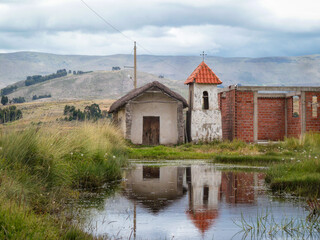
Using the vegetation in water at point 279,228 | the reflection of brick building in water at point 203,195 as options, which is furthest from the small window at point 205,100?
the vegetation in water at point 279,228

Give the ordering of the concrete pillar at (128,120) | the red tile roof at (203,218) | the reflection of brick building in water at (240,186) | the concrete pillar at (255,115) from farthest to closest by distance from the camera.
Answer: the concrete pillar at (128,120) → the concrete pillar at (255,115) → the reflection of brick building in water at (240,186) → the red tile roof at (203,218)

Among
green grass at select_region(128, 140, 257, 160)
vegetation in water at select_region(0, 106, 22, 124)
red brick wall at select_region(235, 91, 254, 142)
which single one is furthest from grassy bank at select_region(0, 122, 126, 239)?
red brick wall at select_region(235, 91, 254, 142)

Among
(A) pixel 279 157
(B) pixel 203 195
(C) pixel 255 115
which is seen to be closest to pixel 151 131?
(C) pixel 255 115

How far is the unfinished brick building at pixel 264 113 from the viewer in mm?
30688

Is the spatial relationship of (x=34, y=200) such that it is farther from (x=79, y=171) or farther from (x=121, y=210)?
(x=79, y=171)

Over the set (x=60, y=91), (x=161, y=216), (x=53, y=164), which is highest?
(x=60, y=91)

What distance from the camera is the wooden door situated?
3419 cm

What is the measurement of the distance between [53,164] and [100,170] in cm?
317

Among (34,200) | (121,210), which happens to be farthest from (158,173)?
(34,200)

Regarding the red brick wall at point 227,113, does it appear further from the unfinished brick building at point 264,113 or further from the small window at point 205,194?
the small window at point 205,194

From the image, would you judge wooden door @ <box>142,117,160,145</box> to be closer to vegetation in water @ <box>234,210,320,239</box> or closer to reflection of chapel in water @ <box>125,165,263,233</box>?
reflection of chapel in water @ <box>125,165,263,233</box>

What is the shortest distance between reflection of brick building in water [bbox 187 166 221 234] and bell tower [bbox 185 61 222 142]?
14411 mm

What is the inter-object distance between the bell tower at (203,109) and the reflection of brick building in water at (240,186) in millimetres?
16284

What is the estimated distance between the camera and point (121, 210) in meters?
9.59
